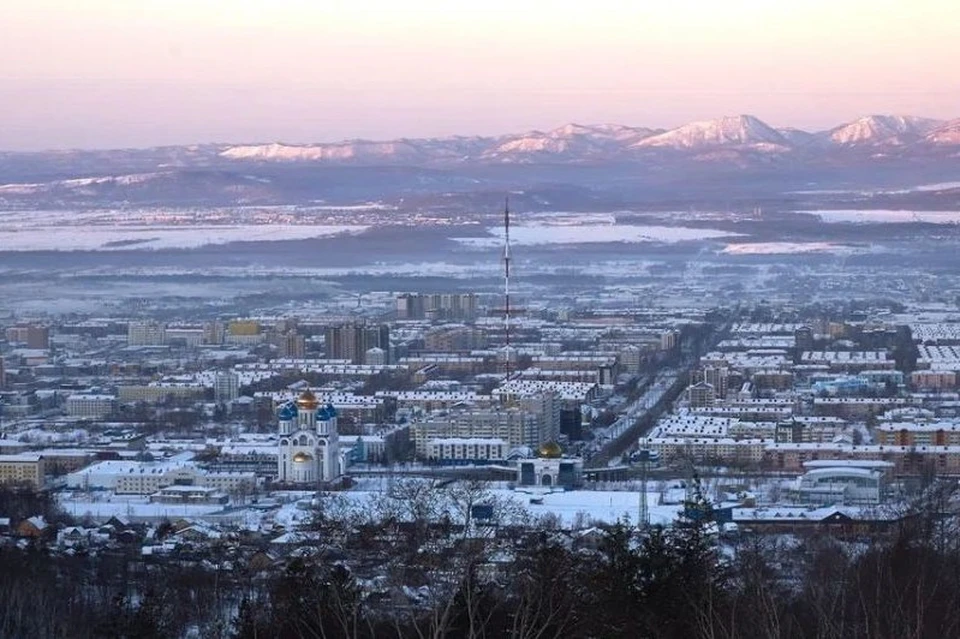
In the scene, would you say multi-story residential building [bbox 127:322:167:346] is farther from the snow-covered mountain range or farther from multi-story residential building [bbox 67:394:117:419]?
the snow-covered mountain range

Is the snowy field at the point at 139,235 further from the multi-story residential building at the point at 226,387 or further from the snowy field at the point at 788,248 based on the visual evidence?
the multi-story residential building at the point at 226,387

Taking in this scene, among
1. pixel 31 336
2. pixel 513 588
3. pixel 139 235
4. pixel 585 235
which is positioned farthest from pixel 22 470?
pixel 585 235

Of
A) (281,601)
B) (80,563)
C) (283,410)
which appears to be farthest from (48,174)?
(281,601)

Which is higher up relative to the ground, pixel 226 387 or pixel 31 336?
pixel 226 387

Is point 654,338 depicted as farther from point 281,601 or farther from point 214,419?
point 281,601

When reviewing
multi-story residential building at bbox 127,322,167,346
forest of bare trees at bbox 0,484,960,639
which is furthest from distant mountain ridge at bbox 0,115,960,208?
forest of bare trees at bbox 0,484,960,639

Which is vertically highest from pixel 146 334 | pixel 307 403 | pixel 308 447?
pixel 307 403

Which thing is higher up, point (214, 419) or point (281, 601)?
point (281, 601)

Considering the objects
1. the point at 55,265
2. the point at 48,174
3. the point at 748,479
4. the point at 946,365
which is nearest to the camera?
the point at 748,479

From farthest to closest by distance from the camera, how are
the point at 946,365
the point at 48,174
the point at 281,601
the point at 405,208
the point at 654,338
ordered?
the point at 48,174 < the point at 405,208 < the point at 654,338 < the point at 946,365 < the point at 281,601

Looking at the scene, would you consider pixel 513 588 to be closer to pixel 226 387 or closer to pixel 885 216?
pixel 226 387
